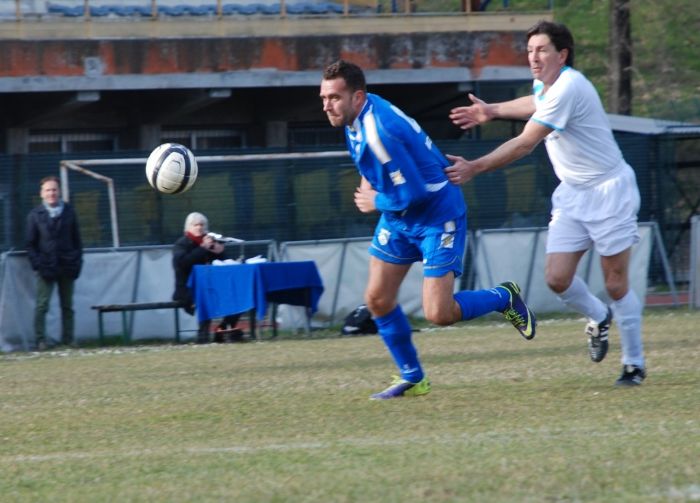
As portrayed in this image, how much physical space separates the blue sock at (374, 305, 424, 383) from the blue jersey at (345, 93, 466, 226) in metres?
0.62

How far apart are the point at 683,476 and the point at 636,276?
42.2ft

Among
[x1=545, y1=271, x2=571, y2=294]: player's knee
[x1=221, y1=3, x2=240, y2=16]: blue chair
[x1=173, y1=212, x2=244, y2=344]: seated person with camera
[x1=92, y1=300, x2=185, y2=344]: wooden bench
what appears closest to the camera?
[x1=545, y1=271, x2=571, y2=294]: player's knee

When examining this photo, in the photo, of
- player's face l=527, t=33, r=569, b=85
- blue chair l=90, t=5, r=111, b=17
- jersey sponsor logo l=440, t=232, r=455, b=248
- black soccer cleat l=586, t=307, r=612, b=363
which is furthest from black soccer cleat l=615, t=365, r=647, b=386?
blue chair l=90, t=5, r=111, b=17

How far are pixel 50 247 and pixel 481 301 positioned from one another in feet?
27.6

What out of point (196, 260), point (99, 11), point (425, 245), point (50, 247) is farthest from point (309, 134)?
point (425, 245)

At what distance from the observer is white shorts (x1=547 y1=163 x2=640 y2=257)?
24.4 feet

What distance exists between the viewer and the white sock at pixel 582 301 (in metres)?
7.89

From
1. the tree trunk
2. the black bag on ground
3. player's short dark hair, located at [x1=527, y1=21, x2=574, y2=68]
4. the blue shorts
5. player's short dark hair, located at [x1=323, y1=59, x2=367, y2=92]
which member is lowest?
the black bag on ground

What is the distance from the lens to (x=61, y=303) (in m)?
15.1

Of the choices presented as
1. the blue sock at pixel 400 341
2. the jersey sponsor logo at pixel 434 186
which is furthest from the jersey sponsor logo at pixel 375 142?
the blue sock at pixel 400 341

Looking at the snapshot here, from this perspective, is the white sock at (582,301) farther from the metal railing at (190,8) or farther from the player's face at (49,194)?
the metal railing at (190,8)

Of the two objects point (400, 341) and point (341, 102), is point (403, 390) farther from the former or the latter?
point (341, 102)

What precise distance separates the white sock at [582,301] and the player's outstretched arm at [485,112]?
42.9 inches

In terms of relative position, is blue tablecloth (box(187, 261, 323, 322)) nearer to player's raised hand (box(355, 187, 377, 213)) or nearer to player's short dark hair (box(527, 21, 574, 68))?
player's raised hand (box(355, 187, 377, 213))
